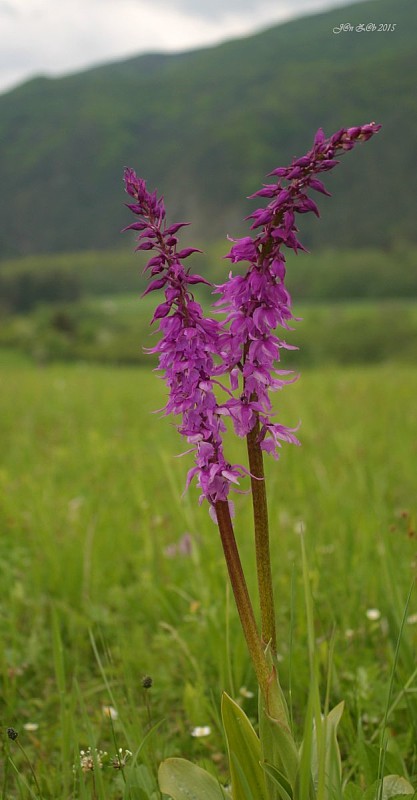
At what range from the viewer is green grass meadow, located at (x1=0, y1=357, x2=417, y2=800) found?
Result: 2254 millimetres

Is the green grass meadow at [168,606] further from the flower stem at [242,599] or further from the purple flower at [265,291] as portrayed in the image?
the purple flower at [265,291]

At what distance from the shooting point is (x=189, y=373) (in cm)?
144

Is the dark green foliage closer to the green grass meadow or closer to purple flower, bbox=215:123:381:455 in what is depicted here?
the green grass meadow

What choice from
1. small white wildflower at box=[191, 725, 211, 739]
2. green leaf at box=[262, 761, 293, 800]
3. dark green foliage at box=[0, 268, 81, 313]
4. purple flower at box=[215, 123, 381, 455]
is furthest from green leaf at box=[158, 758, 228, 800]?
dark green foliage at box=[0, 268, 81, 313]

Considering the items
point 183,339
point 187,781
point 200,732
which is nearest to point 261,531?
point 183,339

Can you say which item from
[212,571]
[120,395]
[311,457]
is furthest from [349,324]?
[212,571]

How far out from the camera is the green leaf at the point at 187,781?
1.76m

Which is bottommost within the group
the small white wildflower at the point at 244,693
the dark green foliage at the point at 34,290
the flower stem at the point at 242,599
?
the small white wildflower at the point at 244,693

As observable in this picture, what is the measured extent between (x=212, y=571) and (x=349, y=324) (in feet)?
170

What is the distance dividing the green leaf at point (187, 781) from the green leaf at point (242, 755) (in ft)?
0.47

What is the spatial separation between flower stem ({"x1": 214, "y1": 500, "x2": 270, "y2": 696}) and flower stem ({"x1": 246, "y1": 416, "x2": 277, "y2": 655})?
3cm

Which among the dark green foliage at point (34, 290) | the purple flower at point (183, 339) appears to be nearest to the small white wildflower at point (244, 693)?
the purple flower at point (183, 339)

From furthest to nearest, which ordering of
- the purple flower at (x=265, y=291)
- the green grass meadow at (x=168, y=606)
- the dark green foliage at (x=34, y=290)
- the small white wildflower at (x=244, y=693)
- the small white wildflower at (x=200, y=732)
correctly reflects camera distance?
the dark green foliage at (x=34, y=290) < the small white wildflower at (x=244, y=693) < the small white wildflower at (x=200, y=732) < the green grass meadow at (x=168, y=606) < the purple flower at (x=265, y=291)

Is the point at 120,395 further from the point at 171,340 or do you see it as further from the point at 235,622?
the point at 171,340
